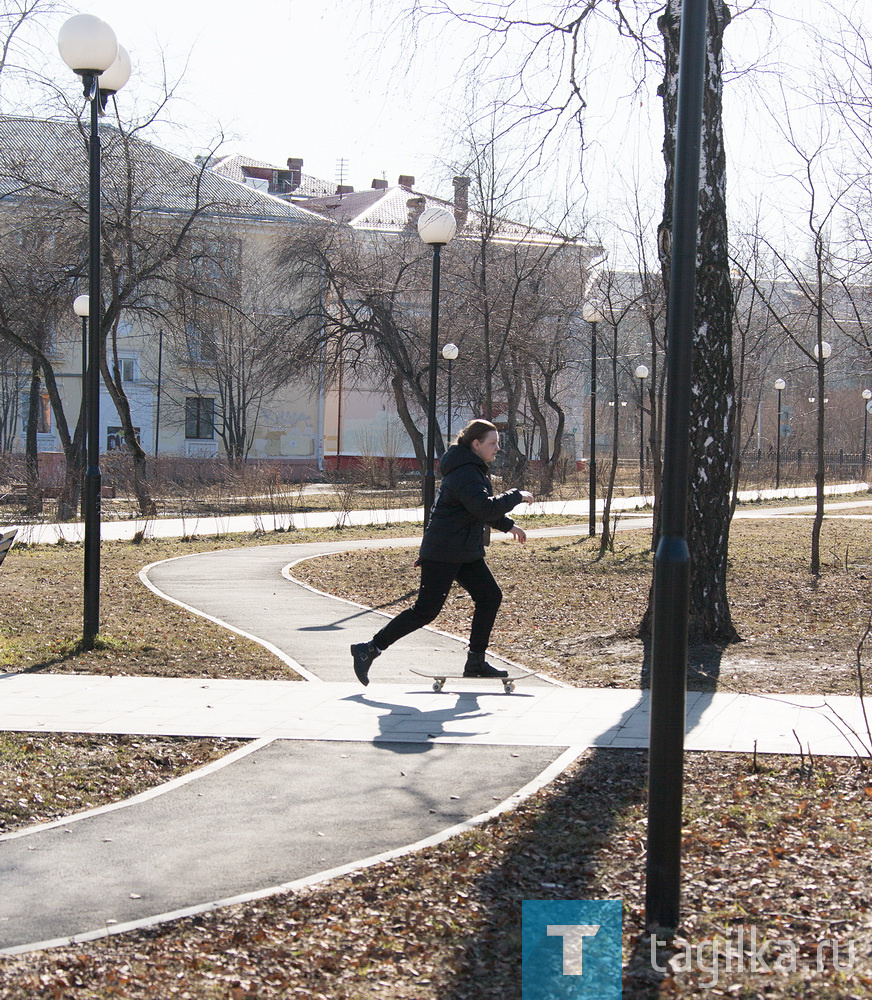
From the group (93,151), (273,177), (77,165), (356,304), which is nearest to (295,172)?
(273,177)

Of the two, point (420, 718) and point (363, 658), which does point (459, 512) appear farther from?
point (420, 718)

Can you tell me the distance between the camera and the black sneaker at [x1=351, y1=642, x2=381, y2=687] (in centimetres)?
761

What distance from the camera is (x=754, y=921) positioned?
3.78 m

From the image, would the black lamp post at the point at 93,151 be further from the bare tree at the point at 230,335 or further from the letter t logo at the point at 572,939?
the bare tree at the point at 230,335

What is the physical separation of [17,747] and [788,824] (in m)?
3.91

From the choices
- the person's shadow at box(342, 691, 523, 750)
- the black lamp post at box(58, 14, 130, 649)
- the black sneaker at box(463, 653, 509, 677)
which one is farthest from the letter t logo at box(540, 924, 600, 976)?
the black lamp post at box(58, 14, 130, 649)

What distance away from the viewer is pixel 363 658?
25.1 ft

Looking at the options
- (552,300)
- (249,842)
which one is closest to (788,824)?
(249,842)

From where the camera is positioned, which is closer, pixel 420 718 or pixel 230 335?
pixel 420 718

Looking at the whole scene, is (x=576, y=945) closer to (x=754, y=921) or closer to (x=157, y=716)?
(x=754, y=921)

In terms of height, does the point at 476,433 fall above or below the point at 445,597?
above

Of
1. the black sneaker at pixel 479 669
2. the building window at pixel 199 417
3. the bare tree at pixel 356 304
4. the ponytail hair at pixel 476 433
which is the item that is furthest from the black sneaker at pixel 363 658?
the building window at pixel 199 417

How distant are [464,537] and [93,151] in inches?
177

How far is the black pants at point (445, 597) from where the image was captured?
24.5 ft
